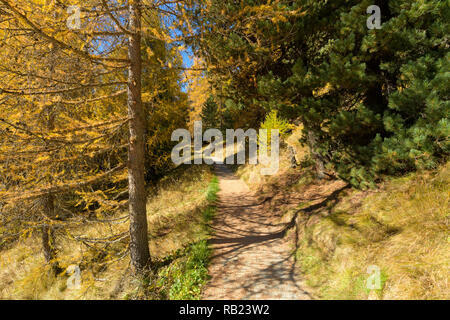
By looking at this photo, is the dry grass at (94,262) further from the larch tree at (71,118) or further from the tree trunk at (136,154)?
the larch tree at (71,118)

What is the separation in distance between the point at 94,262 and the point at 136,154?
3.74 meters

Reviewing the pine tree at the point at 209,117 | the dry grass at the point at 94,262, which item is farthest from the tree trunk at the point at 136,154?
the pine tree at the point at 209,117

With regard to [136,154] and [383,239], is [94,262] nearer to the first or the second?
[136,154]

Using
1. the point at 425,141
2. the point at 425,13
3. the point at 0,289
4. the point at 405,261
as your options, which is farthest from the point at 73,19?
the point at 0,289

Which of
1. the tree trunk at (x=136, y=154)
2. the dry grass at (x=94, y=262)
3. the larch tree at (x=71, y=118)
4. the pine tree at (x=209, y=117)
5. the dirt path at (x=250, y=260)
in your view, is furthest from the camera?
the pine tree at (x=209, y=117)

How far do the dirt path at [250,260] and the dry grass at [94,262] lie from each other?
995mm

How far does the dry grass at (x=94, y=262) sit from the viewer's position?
4.54 meters

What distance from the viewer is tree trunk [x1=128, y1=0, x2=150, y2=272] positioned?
156 inches

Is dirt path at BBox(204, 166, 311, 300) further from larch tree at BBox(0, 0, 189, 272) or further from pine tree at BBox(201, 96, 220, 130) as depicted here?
pine tree at BBox(201, 96, 220, 130)

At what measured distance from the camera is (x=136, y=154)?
4133 mm

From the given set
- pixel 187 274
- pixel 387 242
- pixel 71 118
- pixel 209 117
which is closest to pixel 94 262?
pixel 187 274

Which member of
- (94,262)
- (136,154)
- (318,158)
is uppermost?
(136,154)
